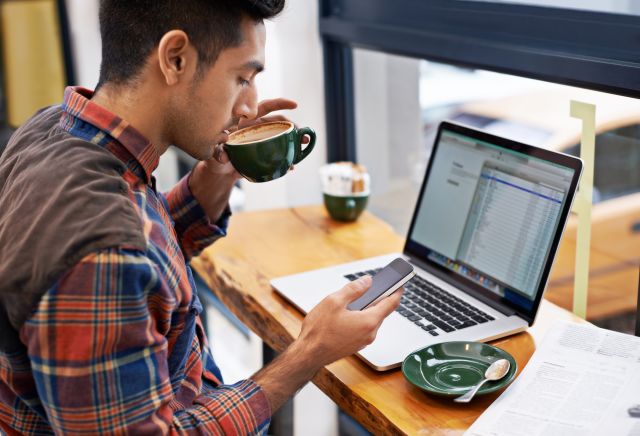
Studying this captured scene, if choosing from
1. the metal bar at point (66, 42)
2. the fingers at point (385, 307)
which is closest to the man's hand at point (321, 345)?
the fingers at point (385, 307)

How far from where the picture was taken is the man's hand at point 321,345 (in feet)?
3.52

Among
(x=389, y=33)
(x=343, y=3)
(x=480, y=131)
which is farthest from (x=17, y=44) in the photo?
(x=480, y=131)

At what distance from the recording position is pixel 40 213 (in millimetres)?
935

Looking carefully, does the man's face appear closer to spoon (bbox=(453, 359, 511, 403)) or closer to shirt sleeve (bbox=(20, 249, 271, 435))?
shirt sleeve (bbox=(20, 249, 271, 435))

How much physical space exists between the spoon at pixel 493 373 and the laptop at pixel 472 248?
4.6 inches

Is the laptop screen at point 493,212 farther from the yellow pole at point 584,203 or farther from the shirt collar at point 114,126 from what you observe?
the shirt collar at point 114,126

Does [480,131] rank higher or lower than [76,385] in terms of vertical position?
higher

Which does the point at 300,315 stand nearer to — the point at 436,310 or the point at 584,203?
the point at 436,310

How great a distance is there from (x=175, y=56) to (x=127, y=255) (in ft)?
0.89

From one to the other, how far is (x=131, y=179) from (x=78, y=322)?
231 mm

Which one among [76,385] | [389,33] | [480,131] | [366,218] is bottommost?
[366,218]

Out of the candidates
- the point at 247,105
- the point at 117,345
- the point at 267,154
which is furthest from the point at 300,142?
the point at 117,345

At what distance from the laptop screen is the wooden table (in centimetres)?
10

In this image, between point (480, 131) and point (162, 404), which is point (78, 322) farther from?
point (480, 131)
